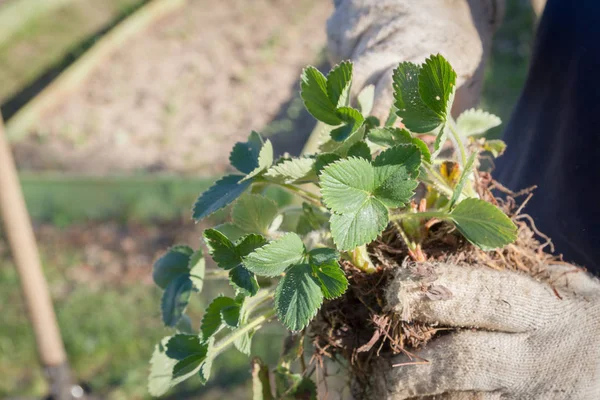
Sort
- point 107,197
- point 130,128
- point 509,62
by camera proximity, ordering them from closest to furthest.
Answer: point 107,197 < point 130,128 < point 509,62

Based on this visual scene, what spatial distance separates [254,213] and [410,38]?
1.53ft

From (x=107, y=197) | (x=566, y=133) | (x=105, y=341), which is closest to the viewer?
(x=566, y=133)

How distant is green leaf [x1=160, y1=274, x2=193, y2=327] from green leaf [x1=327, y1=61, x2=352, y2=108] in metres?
0.32

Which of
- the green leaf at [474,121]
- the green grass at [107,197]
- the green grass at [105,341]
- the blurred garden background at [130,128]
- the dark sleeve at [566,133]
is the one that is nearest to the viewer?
the green leaf at [474,121]

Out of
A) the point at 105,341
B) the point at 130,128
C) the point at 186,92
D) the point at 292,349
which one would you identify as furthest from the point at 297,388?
the point at 186,92

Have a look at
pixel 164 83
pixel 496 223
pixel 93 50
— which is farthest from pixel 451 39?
pixel 93 50

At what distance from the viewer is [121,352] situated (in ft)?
8.16

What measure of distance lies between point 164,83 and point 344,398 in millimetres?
4136

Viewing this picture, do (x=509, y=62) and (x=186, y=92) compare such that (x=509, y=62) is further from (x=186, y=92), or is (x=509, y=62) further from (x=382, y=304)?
(x=382, y=304)

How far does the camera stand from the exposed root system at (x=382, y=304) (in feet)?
2.36

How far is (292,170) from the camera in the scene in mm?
679

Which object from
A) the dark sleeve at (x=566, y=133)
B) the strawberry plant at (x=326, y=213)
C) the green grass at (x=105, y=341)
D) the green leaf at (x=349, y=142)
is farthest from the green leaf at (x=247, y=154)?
the green grass at (x=105, y=341)

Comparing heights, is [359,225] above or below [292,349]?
above

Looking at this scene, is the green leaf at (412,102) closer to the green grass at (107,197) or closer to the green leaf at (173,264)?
the green leaf at (173,264)
